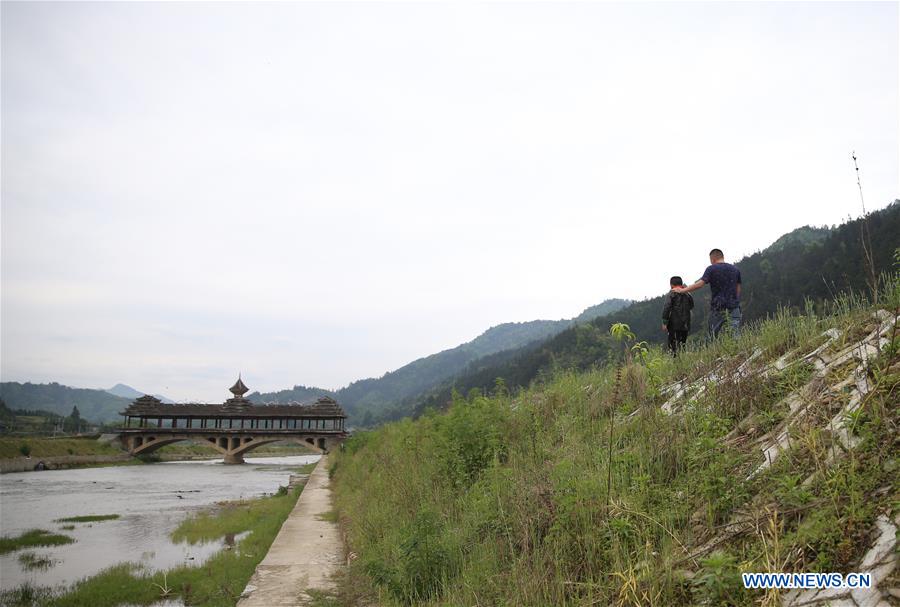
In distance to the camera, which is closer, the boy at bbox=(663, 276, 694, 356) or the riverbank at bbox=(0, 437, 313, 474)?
the boy at bbox=(663, 276, 694, 356)

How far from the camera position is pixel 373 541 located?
739 centimetres

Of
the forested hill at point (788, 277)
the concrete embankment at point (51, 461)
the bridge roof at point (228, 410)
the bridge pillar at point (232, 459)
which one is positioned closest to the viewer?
the concrete embankment at point (51, 461)

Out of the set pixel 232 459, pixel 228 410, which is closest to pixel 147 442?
pixel 228 410

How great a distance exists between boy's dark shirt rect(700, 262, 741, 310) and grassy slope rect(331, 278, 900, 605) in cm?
156

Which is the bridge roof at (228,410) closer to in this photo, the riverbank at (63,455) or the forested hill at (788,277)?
the riverbank at (63,455)

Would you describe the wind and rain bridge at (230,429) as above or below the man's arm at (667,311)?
below

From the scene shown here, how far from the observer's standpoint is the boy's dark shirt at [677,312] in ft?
29.1

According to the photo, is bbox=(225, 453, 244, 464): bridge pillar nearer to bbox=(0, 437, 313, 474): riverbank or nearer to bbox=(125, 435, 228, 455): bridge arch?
bbox=(125, 435, 228, 455): bridge arch

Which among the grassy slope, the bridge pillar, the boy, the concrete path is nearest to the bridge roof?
the bridge pillar

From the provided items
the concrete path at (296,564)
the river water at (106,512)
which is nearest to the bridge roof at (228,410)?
the river water at (106,512)

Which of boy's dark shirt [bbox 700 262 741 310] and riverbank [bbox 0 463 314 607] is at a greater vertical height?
boy's dark shirt [bbox 700 262 741 310]

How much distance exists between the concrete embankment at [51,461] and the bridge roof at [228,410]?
568 centimetres

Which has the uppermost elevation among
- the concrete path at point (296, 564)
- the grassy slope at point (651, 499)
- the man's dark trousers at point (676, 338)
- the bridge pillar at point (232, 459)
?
the man's dark trousers at point (676, 338)

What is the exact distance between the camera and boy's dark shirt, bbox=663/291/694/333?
886cm
